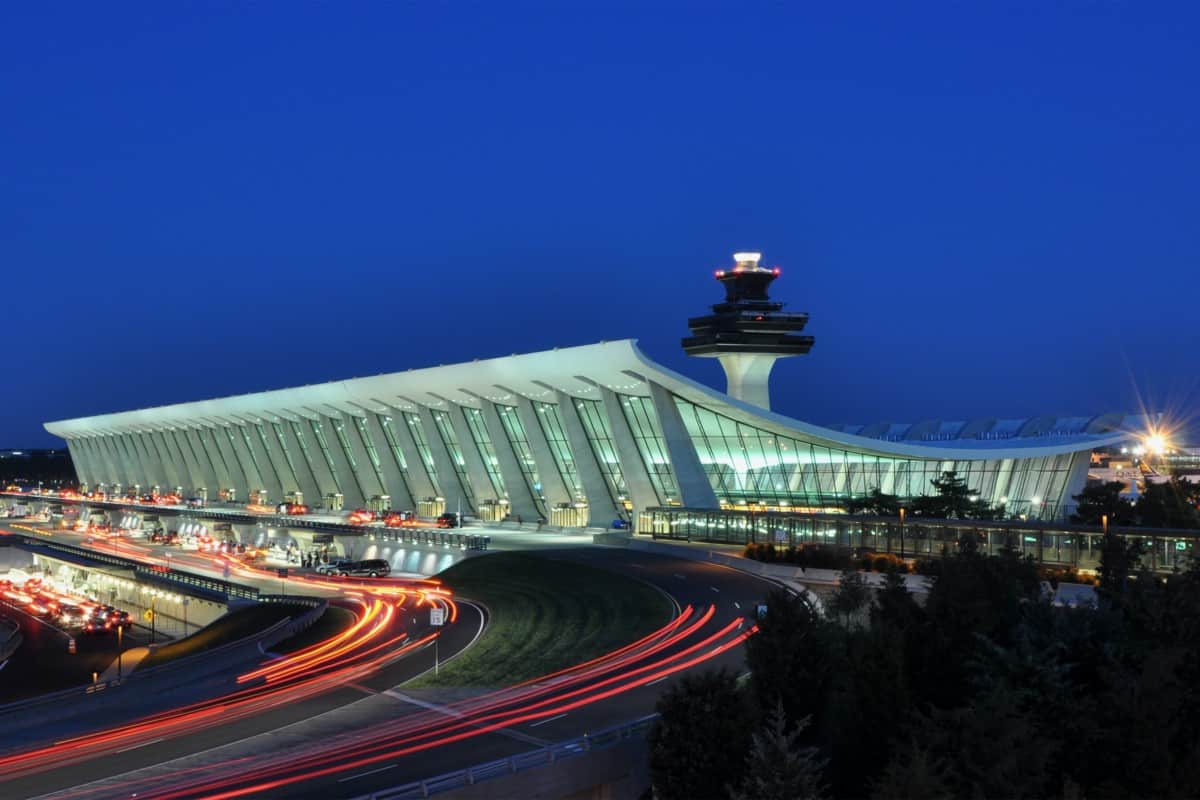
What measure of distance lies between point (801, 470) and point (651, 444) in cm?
829

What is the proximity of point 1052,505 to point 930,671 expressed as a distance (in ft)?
154

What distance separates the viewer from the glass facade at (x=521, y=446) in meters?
73.2

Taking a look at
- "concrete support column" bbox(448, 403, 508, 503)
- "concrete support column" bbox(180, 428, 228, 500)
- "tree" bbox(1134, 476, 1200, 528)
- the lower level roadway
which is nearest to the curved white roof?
"concrete support column" bbox(448, 403, 508, 503)

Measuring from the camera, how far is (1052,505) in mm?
65500

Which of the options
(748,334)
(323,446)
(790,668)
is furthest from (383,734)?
(323,446)

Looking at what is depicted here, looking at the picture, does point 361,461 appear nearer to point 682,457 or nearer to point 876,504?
point 682,457

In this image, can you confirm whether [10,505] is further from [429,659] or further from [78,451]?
[429,659]

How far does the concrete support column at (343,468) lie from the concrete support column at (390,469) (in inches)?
195

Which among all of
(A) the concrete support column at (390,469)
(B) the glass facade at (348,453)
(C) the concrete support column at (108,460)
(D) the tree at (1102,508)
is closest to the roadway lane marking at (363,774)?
(D) the tree at (1102,508)

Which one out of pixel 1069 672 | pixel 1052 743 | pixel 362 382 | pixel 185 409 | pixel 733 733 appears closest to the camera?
pixel 1052 743

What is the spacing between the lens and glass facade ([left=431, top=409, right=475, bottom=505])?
265 feet

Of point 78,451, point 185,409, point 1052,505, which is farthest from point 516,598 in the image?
point 78,451

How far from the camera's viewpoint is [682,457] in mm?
61000

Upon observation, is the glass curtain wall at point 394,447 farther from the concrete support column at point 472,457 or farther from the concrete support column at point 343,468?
the concrete support column at point 472,457
